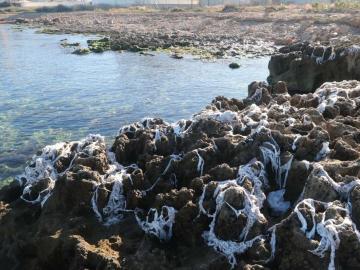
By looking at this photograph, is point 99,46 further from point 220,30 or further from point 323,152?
point 323,152

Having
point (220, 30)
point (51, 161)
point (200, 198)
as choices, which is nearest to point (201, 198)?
point (200, 198)

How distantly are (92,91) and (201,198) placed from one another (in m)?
26.4

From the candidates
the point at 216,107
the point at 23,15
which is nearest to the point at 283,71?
the point at 216,107

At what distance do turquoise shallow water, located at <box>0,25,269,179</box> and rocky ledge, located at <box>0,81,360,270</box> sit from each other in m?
7.35

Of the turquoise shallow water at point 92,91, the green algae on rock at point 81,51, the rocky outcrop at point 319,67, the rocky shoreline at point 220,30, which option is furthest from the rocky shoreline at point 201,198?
the green algae on rock at point 81,51

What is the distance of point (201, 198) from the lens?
10.7 metres

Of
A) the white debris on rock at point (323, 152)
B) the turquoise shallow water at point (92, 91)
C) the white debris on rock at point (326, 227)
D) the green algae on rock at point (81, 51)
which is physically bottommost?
the green algae on rock at point (81, 51)

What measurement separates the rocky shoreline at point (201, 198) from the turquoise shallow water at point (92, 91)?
7.42 meters

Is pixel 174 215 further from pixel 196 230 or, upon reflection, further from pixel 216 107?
pixel 216 107

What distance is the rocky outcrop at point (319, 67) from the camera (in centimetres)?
2666

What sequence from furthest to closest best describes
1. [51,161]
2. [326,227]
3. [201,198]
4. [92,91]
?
[92,91] < [51,161] < [201,198] < [326,227]

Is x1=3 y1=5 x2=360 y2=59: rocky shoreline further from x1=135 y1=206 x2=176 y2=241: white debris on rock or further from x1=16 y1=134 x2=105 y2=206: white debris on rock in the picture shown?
x1=135 y1=206 x2=176 y2=241: white debris on rock

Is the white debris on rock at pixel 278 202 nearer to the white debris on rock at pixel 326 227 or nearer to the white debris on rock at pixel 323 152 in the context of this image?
the white debris on rock at pixel 323 152

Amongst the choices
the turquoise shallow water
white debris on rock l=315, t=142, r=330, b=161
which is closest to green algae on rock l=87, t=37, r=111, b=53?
the turquoise shallow water
